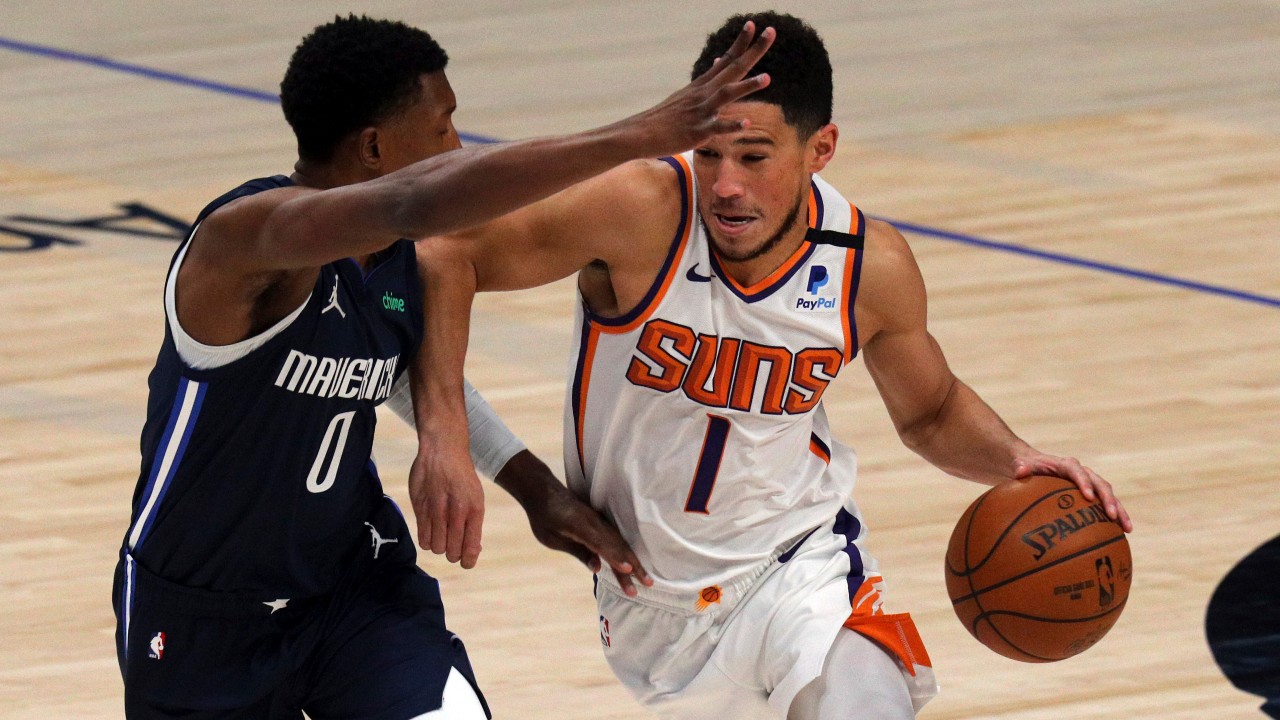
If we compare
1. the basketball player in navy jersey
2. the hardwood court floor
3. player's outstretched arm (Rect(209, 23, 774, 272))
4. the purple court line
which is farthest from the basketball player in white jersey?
the purple court line

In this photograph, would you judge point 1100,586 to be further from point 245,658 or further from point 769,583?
point 245,658

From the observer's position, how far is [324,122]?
3.74 meters

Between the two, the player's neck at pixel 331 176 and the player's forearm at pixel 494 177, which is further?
the player's neck at pixel 331 176

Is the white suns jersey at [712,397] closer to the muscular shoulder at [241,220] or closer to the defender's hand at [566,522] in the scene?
the defender's hand at [566,522]

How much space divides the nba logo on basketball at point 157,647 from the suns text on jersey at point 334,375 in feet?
1.76

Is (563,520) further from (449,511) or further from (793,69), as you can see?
(793,69)

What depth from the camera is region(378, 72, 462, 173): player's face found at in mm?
3729

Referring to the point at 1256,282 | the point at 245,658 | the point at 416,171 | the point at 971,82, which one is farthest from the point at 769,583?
the point at 971,82

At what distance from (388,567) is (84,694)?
69.9 inches

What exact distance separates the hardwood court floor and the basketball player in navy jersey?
1.55m

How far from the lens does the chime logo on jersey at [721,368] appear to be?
420cm

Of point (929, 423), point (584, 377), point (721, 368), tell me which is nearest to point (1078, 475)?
point (929, 423)

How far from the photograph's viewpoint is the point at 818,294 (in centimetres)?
425

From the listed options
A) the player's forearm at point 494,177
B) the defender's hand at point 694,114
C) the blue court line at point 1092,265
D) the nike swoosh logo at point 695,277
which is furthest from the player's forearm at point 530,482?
the blue court line at point 1092,265
